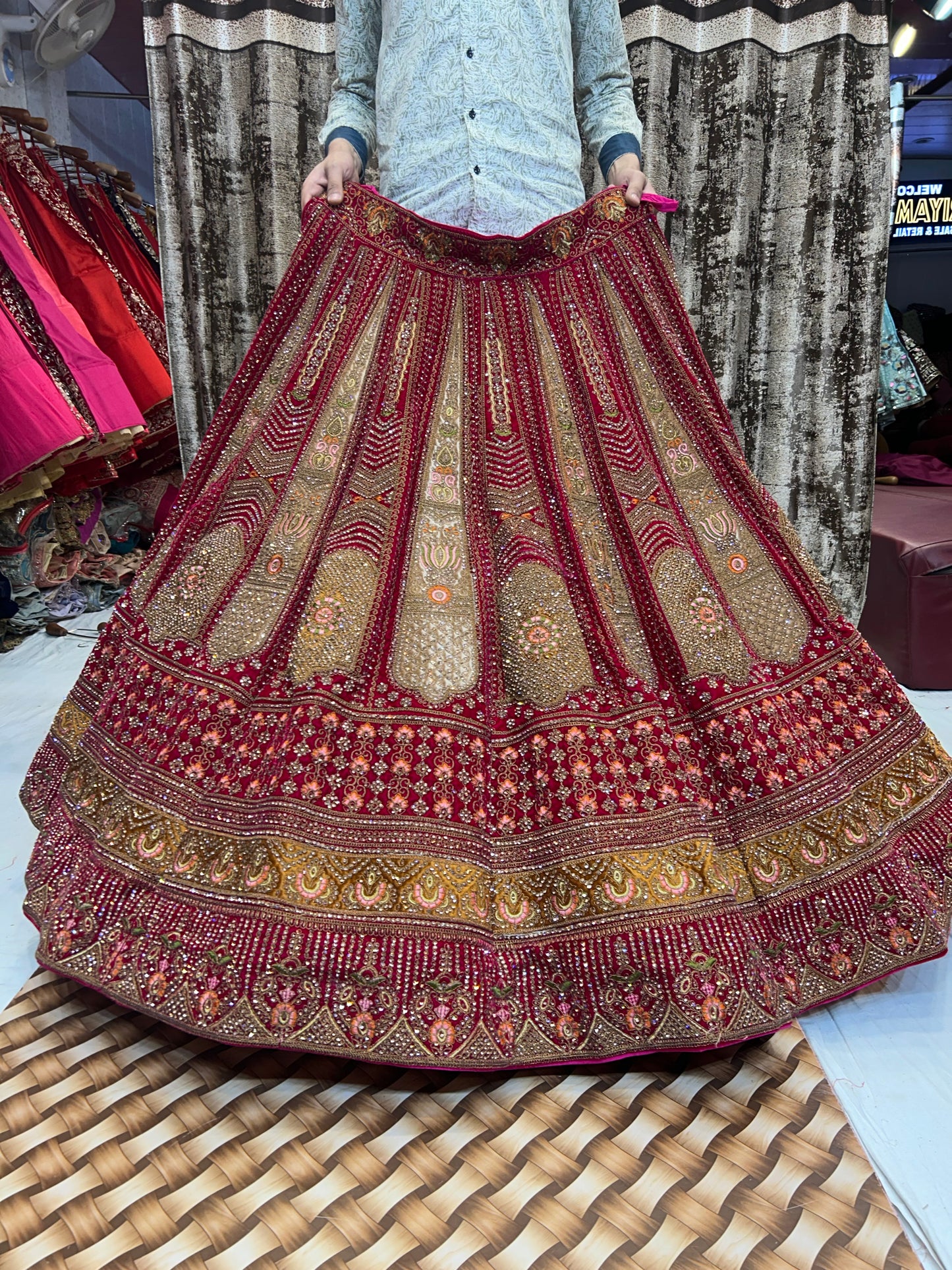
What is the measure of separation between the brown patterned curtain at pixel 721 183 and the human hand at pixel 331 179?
2.06 feet

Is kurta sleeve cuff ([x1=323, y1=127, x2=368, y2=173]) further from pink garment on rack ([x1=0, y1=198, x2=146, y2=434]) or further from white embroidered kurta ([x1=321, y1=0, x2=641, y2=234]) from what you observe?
pink garment on rack ([x1=0, y1=198, x2=146, y2=434])

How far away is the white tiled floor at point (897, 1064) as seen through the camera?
0.78 metres

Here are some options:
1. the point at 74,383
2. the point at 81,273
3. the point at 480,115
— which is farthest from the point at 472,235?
the point at 81,273

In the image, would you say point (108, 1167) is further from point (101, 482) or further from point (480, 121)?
point (101, 482)

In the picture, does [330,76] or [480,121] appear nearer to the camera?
[480,121]

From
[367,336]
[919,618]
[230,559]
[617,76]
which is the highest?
[617,76]

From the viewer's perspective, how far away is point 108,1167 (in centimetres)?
80

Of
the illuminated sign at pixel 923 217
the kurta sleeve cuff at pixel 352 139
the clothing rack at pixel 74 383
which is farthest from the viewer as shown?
the illuminated sign at pixel 923 217

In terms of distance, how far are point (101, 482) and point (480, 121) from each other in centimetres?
187

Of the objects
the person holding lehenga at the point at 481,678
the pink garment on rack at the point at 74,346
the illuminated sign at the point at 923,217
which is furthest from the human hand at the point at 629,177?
the illuminated sign at the point at 923,217

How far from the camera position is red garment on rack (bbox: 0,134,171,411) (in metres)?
2.43

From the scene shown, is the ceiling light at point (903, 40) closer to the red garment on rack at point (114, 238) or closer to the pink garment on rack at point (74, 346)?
the red garment on rack at point (114, 238)

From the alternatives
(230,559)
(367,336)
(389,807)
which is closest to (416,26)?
(367,336)

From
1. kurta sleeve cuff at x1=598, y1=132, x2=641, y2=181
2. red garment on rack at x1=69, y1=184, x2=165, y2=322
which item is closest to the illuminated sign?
kurta sleeve cuff at x1=598, y1=132, x2=641, y2=181
